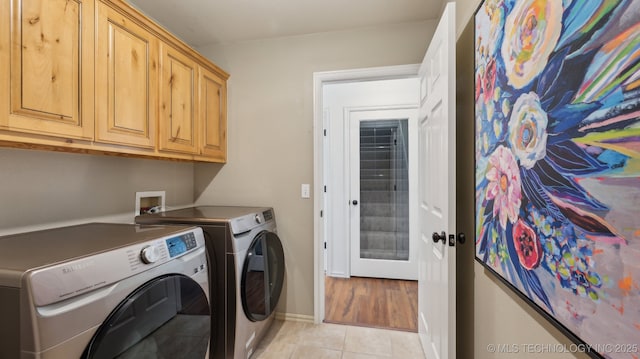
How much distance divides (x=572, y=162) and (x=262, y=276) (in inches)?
67.6

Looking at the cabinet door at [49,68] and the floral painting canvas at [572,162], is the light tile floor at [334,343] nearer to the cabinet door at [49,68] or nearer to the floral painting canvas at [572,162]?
the floral painting canvas at [572,162]

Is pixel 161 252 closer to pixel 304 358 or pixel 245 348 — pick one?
pixel 245 348

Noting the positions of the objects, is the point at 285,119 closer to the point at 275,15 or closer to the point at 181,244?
the point at 275,15

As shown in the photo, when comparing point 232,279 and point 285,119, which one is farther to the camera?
point 285,119

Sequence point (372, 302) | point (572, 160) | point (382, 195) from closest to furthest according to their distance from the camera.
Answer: point (572, 160), point (372, 302), point (382, 195)

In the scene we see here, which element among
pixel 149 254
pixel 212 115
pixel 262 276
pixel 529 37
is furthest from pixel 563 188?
pixel 212 115

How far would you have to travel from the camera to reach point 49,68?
106 cm

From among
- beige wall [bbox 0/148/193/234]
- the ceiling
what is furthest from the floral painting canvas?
beige wall [bbox 0/148/193/234]

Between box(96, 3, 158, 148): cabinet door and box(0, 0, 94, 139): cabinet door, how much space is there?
5 centimetres

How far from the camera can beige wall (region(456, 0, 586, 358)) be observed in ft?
2.85

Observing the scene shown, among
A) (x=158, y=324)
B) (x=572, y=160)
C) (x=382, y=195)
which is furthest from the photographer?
(x=382, y=195)

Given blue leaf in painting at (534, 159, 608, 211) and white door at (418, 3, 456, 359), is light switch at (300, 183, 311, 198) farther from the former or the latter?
blue leaf in painting at (534, 159, 608, 211)

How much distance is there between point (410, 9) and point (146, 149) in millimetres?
2023

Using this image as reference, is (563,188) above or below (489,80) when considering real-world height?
below
